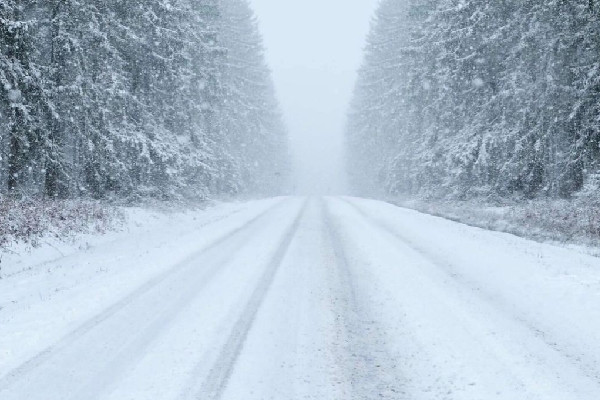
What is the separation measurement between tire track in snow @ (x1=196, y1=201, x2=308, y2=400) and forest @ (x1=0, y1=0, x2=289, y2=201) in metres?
10.1

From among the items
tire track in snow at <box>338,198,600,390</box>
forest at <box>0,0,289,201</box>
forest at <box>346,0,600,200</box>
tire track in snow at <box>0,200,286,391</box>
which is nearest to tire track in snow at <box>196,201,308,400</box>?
tire track in snow at <box>0,200,286,391</box>

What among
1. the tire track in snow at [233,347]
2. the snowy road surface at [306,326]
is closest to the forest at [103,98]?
the snowy road surface at [306,326]

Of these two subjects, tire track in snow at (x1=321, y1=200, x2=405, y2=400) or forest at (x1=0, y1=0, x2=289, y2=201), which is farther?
forest at (x1=0, y1=0, x2=289, y2=201)

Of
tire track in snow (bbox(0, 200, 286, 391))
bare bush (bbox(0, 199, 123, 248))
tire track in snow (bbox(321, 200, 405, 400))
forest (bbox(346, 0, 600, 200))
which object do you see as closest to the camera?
tire track in snow (bbox(321, 200, 405, 400))

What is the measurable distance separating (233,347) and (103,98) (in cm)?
1480

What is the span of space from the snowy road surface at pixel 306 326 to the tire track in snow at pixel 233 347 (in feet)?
0.07

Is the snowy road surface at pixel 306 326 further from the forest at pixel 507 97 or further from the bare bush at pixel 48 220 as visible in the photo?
the forest at pixel 507 97

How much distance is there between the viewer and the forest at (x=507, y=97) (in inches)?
674

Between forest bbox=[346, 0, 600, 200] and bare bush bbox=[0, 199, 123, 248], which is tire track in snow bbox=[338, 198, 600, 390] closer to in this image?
bare bush bbox=[0, 199, 123, 248]

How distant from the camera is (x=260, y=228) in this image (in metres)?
14.8

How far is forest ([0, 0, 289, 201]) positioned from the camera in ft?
45.4

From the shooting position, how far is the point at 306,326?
542cm

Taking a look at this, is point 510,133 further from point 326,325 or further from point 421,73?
point 326,325

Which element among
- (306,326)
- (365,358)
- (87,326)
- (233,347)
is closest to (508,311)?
(365,358)
